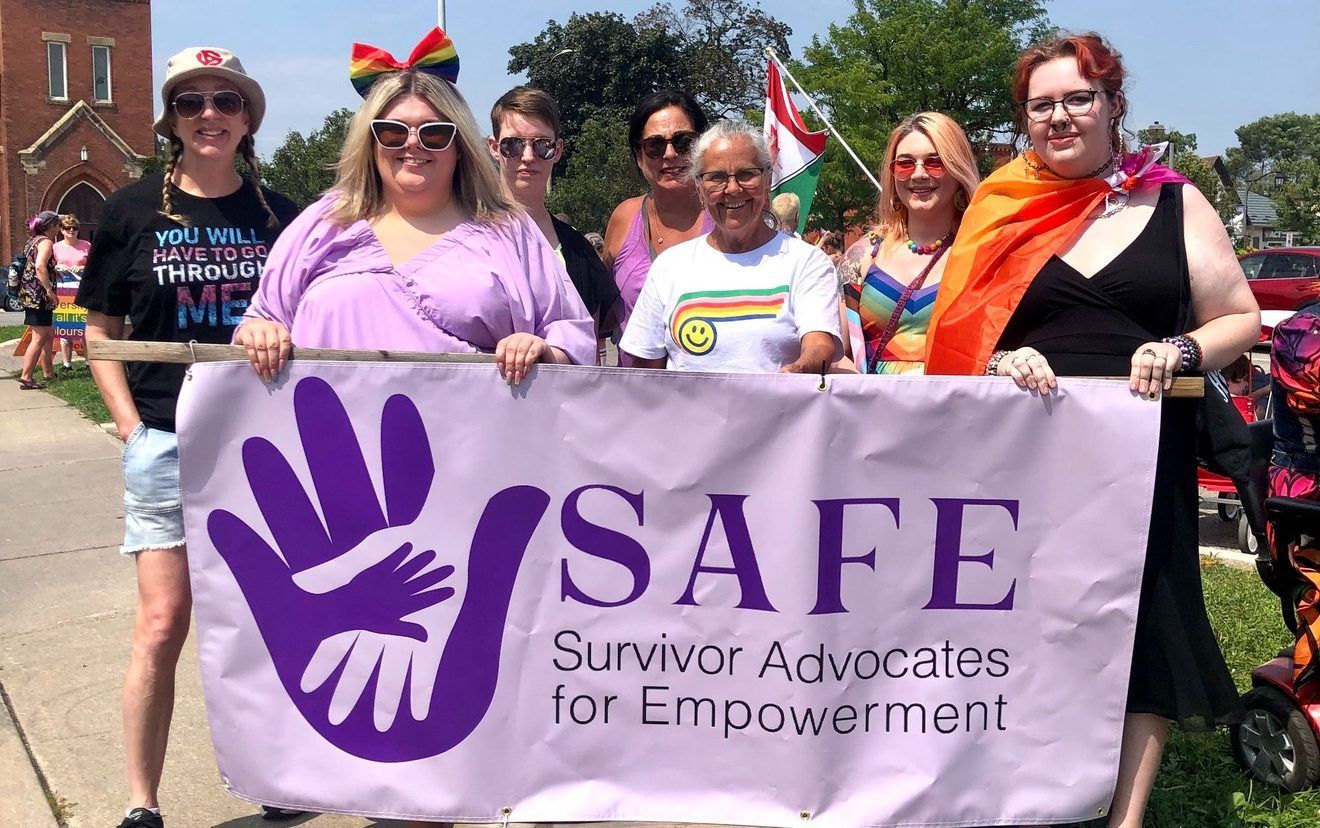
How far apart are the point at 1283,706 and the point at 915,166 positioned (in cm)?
193

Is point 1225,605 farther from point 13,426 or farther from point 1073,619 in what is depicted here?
point 13,426

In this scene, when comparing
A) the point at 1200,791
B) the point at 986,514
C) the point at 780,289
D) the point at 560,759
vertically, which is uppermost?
the point at 780,289

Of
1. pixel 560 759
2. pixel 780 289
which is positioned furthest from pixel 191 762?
pixel 780 289

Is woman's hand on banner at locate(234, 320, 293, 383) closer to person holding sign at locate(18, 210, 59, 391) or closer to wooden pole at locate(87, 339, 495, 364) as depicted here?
wooden pole at locate(87, 339, 495, 364)

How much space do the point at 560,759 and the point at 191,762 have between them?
5.52 feet

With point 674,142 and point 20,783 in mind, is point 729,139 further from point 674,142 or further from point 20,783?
point 20,783

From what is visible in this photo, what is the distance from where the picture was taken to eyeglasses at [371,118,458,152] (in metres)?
2.66

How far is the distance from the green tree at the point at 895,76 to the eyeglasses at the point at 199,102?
28.2 m

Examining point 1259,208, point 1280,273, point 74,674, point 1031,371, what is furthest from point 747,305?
point 1259,208

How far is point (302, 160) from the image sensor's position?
43344mm

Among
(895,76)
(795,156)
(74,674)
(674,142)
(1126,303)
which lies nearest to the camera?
(1126,303)

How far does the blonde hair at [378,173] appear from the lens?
2.70 metres

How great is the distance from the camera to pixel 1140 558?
2.56m

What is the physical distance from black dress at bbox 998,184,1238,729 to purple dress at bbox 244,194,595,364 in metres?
1.12
